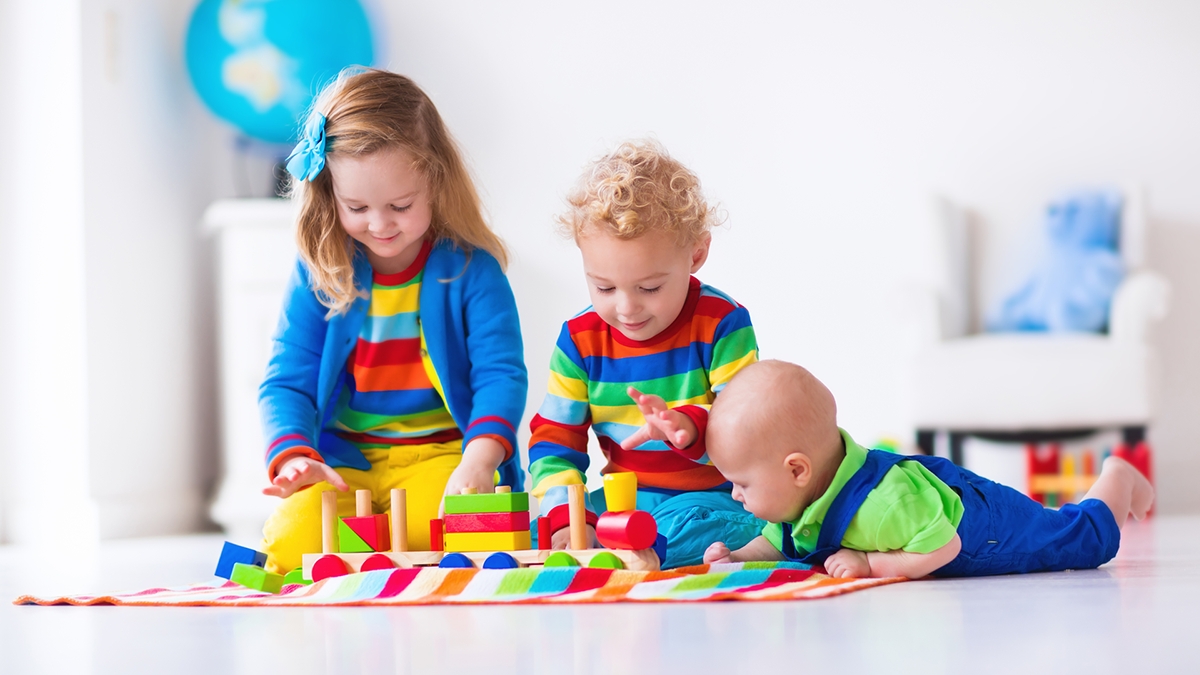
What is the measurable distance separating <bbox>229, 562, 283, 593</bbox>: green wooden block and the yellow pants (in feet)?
0.67

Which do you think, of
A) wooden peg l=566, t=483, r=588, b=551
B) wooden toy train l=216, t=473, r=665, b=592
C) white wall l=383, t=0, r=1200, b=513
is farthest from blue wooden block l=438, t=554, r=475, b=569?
white wall l=383, t=0, r=1200, b=513

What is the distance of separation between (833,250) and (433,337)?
1.90 metres

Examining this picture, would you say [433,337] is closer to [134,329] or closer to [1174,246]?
[134,329]

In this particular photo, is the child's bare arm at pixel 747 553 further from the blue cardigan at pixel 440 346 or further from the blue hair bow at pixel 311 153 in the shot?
the blue hair bow at pixel 311 153

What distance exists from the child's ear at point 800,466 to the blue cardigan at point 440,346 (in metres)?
0.46

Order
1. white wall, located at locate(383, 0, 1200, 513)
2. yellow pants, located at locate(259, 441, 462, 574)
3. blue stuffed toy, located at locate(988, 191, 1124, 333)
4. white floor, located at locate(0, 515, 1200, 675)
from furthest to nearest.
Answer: white wall, located at locate(383, 0, 1200, 513)
blue stuffed toy, located at locate(988, 191, 1124, 333)
yellow pants, located at locate(259, 441, 462, 574)
white floor, located at locate(0, 515, 1200, 675)

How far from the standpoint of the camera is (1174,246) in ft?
10.0

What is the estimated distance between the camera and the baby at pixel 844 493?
1.05m

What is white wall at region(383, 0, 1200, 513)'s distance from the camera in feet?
10.1

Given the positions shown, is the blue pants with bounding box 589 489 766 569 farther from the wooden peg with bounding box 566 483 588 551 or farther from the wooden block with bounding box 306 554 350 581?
the wooden block with bounding box 306 554 350 581

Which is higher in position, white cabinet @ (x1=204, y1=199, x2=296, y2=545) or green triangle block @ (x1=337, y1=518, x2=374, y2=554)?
white cabinet @ (x1=204, y1=199, x2=296, y2=545)

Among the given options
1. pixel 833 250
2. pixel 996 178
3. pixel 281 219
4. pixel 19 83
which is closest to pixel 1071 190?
pixel 996 178

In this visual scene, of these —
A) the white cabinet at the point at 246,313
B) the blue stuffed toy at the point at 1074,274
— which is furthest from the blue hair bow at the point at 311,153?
the blue stuffed toy at the point at 1074,274

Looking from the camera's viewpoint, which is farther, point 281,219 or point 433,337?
point 281,219
